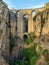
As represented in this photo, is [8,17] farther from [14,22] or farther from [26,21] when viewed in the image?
[26,21]

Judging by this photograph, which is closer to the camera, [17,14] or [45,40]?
[45,40]

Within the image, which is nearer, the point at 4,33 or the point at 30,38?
the point at 4,33

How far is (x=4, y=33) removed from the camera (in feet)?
227

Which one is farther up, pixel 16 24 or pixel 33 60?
pixel 16 24

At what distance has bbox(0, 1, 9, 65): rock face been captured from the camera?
66994 millimetres

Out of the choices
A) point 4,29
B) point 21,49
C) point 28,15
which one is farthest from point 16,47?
point 28,15

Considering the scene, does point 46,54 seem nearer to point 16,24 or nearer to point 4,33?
point 4,33

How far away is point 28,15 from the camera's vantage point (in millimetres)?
80938

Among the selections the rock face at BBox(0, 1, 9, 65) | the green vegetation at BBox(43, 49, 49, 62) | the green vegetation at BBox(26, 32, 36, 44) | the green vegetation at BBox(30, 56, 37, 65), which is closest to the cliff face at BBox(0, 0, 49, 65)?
the rock face at BBox(0, 1, 9, 65)

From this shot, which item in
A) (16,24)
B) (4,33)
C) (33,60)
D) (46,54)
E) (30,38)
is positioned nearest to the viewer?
(46,54)

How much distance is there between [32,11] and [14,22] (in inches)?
257

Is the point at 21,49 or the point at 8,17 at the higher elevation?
the point at 8,17

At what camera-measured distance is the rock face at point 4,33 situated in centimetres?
6699

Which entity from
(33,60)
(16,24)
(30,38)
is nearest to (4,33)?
(33,60)
